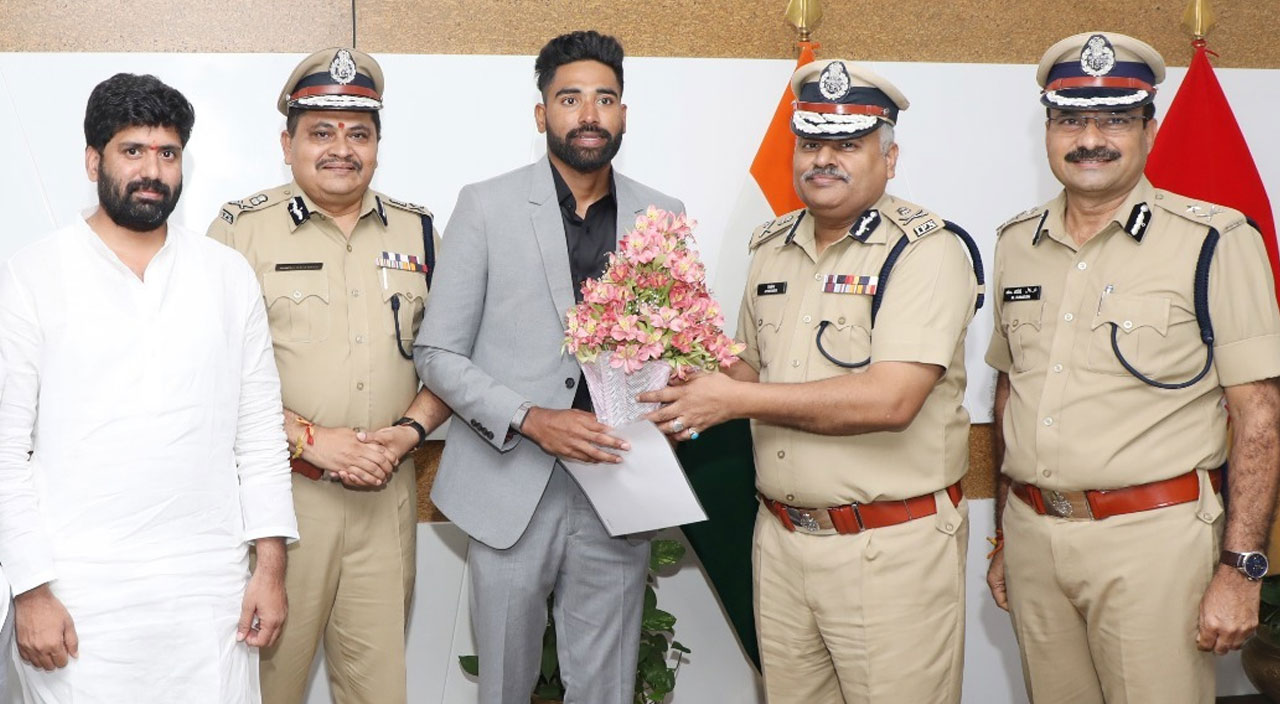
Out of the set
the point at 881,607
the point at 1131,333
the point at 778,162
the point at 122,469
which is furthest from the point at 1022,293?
the point at 122,469

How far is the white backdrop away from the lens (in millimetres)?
3518

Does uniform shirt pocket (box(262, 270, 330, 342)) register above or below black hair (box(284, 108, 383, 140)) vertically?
below

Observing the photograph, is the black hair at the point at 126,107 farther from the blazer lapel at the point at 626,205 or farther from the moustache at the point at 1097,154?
the moustache at the point at 1097,154

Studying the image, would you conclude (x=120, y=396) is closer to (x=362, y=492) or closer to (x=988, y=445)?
(x=362, y=492)

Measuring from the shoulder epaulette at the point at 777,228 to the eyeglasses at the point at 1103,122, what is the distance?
68 centimetres

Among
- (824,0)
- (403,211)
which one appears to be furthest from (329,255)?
(824,0)

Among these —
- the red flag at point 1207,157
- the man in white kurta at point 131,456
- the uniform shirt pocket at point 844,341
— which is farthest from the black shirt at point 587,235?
the red flag at point 1207,157

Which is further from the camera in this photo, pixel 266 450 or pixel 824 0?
pixel 824 0

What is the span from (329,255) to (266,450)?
0.66 metres

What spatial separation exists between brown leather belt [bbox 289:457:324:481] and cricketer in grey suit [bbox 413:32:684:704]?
293 millimetres

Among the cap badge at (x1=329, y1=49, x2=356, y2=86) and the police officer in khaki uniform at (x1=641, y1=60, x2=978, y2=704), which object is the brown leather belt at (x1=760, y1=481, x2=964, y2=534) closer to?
the police officer in khaki uniform at (x1=641, y1=60, x2=978, y2=704)

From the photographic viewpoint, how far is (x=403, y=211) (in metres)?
3.23

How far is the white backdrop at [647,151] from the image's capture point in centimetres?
352

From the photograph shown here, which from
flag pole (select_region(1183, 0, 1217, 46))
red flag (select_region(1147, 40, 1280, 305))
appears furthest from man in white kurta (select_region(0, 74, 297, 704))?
flag pole (select_region(1183, 0, 1217, 46))
